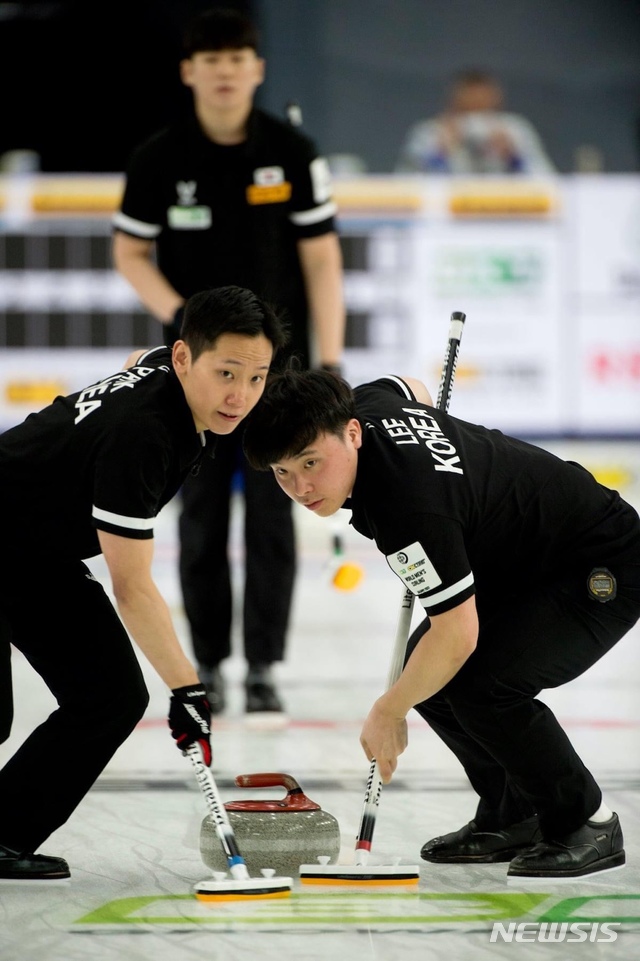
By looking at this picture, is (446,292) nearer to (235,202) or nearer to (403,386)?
(235,202)

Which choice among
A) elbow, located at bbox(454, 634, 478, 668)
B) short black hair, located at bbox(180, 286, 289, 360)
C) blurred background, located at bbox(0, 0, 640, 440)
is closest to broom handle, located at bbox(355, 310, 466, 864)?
elbow, located at bbox(454, 634, 478, 668)

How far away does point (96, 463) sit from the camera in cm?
241

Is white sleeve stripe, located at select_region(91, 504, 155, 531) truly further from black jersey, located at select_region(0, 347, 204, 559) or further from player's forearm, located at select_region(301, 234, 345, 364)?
player's forearm, located at select_region(301, 234, 345, 364)

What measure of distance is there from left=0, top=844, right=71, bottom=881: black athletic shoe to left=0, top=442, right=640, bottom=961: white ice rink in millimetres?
25

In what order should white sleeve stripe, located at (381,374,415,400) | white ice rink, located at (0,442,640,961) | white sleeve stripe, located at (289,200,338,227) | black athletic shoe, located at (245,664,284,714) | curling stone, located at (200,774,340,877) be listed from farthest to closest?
white sleeve stripe, located at (289,200,338,227)
black athletic shoe, located at (245,664,284,714)
white sleeve stripe, located at (381,374,415,400)
curling stone, located at (200,774,340,877)
white ice rink, located at (0,442,640,961)

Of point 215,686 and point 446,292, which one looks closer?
point 215,686

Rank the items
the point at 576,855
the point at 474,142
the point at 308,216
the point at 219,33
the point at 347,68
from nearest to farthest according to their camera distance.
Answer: the point at 576,855 < the point at 219,33 < the point at 308,216 < the point at 474,142 < the point at 347,68

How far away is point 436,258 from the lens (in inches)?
310

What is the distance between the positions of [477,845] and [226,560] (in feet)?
5.13

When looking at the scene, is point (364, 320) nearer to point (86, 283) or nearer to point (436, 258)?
point (436, 258)

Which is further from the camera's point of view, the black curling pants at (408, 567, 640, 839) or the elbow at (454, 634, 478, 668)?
the black curling pants at (408, 567, 640, 839)

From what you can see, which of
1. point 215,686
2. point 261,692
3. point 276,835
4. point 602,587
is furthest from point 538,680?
point 215,686

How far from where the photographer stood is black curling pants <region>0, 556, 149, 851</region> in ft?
8.38

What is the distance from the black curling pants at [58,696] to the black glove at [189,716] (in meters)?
0.18
